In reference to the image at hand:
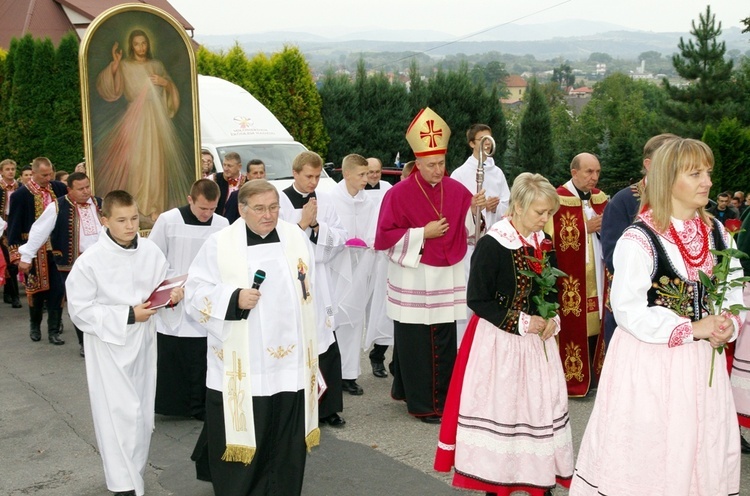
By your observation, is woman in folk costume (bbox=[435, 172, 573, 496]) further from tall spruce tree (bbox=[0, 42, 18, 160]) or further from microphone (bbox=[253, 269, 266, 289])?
tall spruce tree (bbox=[0, 42, 18, 160])

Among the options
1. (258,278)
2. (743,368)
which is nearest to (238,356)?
(258,278)

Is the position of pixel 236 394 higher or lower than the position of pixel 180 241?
lower

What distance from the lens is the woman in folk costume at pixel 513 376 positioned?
16.7ft

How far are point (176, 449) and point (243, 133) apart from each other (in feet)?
32.4

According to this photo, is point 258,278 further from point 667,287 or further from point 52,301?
point 52,301

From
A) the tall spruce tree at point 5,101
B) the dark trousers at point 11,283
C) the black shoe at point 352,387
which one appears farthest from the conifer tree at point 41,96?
the black shoe at point 352,387

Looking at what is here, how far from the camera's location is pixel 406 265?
7.08 metres

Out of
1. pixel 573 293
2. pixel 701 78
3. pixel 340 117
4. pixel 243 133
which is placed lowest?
pixel 573 293

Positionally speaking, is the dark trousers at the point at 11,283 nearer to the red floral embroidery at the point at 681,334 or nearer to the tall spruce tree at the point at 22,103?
the tall spruce tree at the point at 22,103

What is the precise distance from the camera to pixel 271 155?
15.7m

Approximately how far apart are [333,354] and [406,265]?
2.94 ft

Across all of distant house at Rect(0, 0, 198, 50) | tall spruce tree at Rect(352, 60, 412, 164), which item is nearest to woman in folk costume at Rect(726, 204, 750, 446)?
tall spruce tree at Rect(352, 60, 412, 164)

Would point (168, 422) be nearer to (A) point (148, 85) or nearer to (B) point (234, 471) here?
(B) point (234, 471)

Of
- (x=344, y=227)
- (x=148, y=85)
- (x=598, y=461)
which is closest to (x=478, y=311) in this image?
(x=598, y=461)
